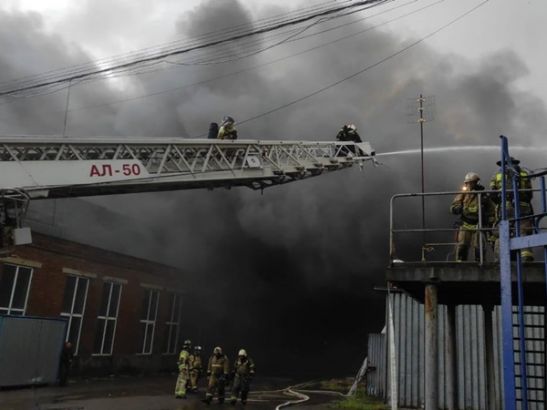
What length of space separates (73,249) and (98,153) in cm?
945

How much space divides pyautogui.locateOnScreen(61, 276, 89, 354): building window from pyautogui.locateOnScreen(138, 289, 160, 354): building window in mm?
3524

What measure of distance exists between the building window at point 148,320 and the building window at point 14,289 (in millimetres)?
6013

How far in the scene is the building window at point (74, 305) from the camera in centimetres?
1845

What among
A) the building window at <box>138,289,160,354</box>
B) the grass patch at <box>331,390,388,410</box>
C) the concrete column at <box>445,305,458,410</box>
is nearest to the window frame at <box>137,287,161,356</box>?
the building window at <box>138,289,160,354</box>

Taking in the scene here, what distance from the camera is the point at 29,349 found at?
14.8 meters

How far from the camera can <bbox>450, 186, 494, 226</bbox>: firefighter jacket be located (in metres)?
7.41

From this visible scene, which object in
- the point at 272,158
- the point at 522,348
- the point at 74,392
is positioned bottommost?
the point at 74,392

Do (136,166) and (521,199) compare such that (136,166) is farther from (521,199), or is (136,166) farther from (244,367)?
(521,199)

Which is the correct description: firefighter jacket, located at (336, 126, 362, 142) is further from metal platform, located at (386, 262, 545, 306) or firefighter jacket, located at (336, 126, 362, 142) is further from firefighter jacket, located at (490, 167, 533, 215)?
metal platform, located at (386, 262, 545, 306)

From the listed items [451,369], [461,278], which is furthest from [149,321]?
[461,278]

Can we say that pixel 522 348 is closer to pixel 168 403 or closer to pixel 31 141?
pixel 31 141

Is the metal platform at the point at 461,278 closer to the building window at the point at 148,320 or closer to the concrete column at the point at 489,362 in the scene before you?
the concrete column at the point at 489,362

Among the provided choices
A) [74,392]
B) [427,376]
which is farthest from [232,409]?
[427,376]

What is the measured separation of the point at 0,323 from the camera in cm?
1399
